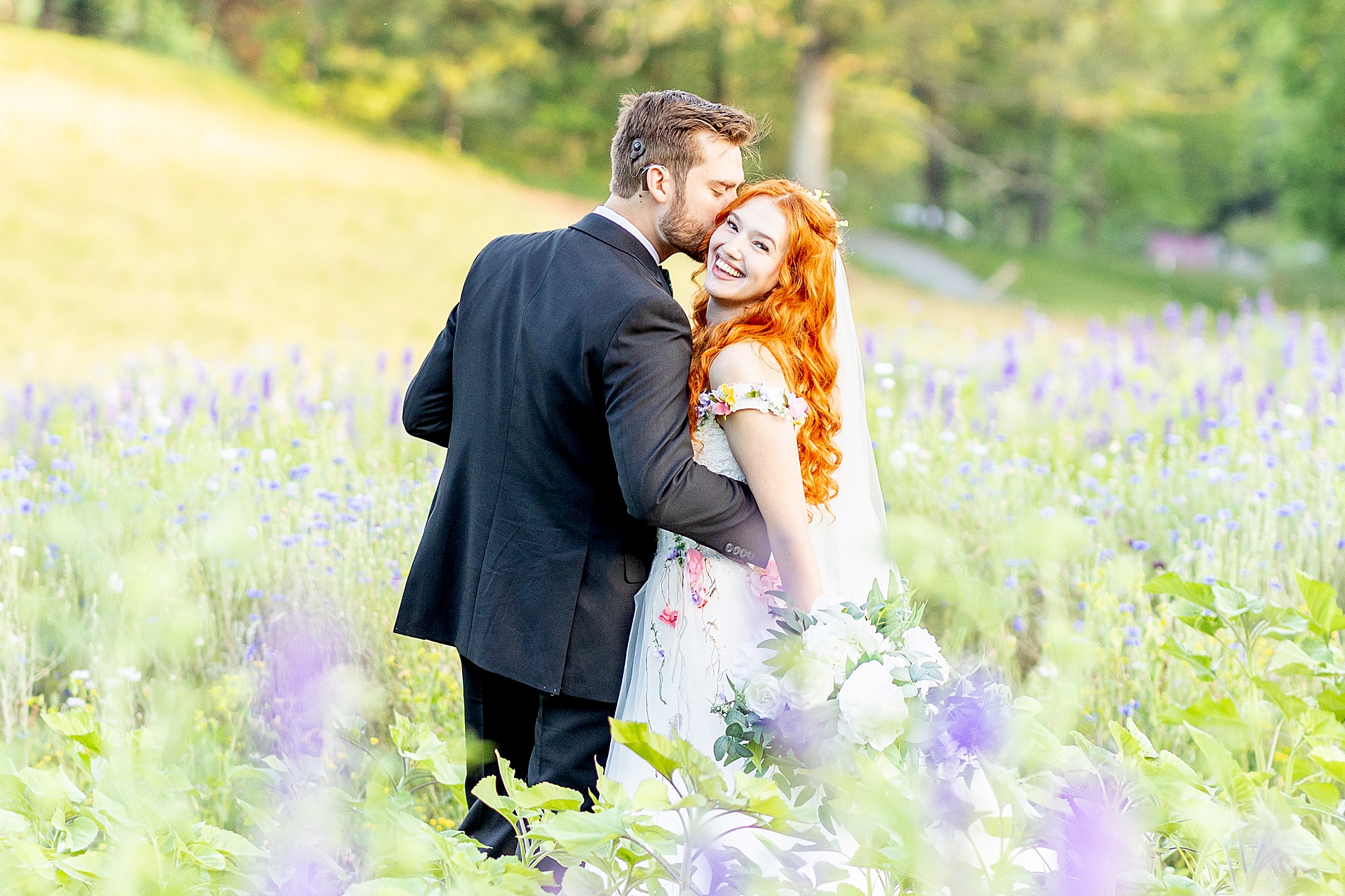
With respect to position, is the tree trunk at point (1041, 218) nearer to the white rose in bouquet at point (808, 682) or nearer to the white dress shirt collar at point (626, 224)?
the white dress shirt collar at point (626, 224)

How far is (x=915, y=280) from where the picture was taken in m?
20.7

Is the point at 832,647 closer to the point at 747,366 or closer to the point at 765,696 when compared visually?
the point at 765,696

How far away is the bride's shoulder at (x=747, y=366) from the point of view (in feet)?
7.83

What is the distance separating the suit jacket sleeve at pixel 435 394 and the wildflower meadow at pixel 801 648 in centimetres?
64

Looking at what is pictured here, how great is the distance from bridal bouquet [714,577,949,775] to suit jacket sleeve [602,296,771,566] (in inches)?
12.8

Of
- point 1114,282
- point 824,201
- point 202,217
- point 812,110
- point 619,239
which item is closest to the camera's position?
point 619,239

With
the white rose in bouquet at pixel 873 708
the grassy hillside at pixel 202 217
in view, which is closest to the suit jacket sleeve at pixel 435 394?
the white rose in bouquet at pixel 873 708

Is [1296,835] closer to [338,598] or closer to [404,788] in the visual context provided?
[404,788]

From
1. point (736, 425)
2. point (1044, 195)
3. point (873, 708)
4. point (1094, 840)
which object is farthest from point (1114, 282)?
point (1094, 840)

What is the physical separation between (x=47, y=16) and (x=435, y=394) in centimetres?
3282

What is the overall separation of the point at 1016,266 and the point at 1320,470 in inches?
744

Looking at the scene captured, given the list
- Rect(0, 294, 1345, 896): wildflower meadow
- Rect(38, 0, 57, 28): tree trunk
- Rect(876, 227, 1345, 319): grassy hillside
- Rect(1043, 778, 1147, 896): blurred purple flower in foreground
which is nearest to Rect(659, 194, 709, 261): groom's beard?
Rect(0, 294, 1345, 896): wildflower meadow

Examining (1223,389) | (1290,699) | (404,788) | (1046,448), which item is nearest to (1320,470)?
(1046,448)

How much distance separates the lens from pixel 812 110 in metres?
19.8
